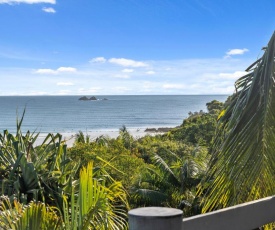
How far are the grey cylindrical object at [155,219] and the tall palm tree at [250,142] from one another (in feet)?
3.73

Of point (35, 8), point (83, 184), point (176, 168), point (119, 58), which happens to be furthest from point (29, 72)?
point (83, 184)

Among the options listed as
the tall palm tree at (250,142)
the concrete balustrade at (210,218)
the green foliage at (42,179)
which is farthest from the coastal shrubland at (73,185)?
the concrete balustrade at (210,218)

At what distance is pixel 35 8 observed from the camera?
161 feet

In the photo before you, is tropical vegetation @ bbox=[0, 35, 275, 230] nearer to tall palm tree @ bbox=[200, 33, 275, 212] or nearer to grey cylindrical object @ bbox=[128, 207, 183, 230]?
tall palm tree @ bbox=[200, 33, 275, 212]

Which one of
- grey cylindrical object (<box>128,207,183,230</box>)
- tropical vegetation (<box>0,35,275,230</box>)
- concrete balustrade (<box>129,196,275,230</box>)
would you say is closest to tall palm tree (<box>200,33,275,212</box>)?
tropical vegetation (<box>0,35,275,230</box>)

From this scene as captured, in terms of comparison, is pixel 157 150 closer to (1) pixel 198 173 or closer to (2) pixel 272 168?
(1) pixel 198 173

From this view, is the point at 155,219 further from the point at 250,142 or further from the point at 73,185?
the point at 73,185

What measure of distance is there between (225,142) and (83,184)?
111 centimetres

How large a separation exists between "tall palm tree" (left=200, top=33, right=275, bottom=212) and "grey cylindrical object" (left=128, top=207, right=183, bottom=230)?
1.14 metres

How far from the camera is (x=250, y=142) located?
2.57 m

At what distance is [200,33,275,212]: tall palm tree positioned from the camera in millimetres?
2523

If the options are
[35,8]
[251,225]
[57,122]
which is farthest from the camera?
[57,122]

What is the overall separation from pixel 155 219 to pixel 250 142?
1.33 metres

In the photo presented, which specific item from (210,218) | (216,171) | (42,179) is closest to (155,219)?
(210,218)
